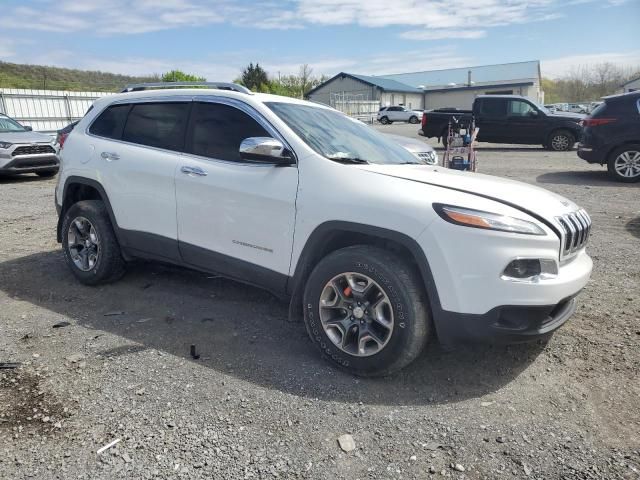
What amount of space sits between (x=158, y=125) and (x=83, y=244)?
56.9 inches

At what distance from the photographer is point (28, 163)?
12211mm

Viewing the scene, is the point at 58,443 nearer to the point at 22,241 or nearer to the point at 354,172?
the point at 354,172

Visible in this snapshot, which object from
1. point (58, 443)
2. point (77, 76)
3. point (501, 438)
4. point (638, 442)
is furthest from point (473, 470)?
point (77, 76)

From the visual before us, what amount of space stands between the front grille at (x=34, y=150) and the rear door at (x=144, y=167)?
29.7 ft

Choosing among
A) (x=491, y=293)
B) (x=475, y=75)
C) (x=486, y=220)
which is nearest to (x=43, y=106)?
(x=486, y=220)

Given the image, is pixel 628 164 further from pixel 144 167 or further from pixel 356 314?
pixel 144 167

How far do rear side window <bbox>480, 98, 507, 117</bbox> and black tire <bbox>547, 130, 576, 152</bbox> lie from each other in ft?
5.89

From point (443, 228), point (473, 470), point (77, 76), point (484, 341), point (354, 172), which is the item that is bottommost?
point (473, 470)

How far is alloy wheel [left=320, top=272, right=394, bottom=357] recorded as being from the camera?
121 inches

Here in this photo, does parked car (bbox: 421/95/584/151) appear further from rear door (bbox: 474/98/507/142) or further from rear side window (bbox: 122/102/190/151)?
rear side window (bbox: 122/102/190/151)

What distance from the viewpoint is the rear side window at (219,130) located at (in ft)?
12.4

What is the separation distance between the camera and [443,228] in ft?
9.27

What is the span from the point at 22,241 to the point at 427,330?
5.80 meters

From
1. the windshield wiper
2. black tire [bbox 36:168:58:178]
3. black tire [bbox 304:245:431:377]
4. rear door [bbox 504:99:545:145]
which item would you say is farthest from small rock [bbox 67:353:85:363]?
rear door [bbox 504:99:545:145]
